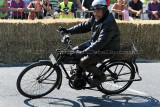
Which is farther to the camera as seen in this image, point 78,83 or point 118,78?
point 118,78

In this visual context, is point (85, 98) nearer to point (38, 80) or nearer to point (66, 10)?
point (38, 80)

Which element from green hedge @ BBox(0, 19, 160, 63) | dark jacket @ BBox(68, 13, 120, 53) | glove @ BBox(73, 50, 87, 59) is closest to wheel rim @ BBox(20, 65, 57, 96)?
glove @ BBox(73, 50, 87, 59)

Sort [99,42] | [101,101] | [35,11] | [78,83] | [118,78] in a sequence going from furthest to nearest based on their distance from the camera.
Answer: [35,11], [118,78], [101,101], [78,83], [99,42]

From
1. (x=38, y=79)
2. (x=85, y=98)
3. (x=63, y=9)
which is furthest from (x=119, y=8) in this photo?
(x=38, y=79)

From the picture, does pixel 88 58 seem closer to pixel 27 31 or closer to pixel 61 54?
pixel 61 54

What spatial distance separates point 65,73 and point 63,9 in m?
5.85

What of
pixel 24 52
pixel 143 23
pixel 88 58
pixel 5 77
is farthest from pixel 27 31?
pixel 88 58

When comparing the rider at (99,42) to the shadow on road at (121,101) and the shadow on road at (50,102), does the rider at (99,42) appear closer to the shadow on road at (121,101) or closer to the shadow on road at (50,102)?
the shadow on road at (121,101)

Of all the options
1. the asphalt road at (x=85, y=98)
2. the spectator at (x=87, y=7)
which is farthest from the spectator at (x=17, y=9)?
the asphalt road at (x=85, y=98)

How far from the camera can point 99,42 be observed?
557cm

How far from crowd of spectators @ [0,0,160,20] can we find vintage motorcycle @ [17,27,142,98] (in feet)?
17.6

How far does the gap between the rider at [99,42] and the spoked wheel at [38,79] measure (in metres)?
0.55

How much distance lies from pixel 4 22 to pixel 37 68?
4.00 m

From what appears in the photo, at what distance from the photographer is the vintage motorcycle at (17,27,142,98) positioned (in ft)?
19.0
